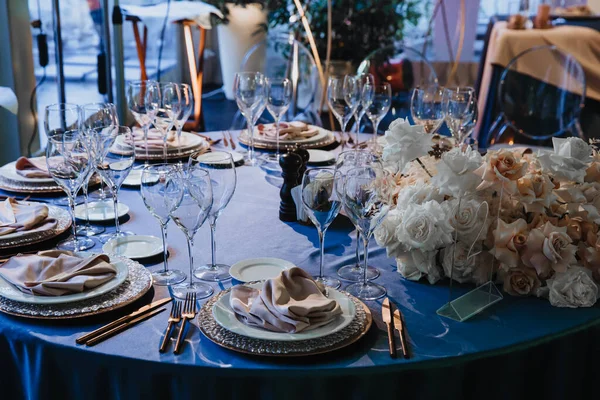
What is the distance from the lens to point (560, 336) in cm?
117

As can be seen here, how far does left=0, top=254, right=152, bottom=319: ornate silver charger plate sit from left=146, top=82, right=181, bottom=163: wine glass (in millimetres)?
838

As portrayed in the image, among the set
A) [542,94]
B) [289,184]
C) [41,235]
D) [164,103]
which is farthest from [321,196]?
[542,94]

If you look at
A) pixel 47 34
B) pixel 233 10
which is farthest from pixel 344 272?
pixel 233 10

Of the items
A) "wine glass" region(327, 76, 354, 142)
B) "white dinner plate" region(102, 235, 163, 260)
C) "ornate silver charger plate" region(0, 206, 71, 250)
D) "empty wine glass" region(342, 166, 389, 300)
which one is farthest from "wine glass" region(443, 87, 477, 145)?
"ornate silver charger plate" region(0, 206, 71, 250)

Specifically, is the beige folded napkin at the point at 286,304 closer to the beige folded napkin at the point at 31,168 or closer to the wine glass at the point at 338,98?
the beige folded napkin at the point at 31,168

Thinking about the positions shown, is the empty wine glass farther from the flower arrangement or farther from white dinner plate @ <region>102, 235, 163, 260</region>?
white dinner plate @ <region>102, 235, 163, 260</region>

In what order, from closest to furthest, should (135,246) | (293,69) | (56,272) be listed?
1. (56,272)
2. (135,246)
3. (293,69)

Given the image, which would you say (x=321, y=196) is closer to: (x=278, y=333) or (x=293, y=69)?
(x=278, y=333)

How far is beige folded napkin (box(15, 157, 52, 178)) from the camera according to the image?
186 cm

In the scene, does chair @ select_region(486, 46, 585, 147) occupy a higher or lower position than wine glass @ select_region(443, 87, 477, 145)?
lower

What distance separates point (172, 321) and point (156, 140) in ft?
3.78

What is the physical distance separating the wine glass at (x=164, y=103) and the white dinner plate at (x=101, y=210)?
0.37 meters

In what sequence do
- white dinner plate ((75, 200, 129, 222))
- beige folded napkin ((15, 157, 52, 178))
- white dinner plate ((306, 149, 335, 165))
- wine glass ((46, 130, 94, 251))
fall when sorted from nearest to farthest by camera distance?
wine glass ((46, 130, 94, 251)) < white dinner plate ((75, 200, 129, 222)) < beige folded napkin ((15, 157, 52, 178)) < white dinner plate ((306, 149, 335, 165))

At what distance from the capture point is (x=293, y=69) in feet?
13.1
